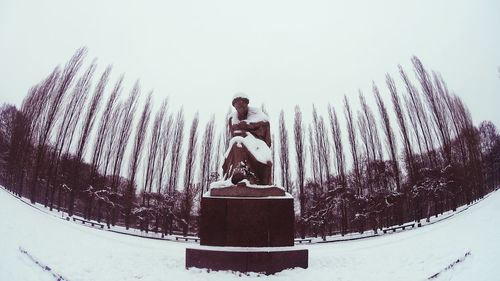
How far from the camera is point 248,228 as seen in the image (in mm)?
4258

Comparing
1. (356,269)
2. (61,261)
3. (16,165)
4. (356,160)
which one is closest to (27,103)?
(16,165)

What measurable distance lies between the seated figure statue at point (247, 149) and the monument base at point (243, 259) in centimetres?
119

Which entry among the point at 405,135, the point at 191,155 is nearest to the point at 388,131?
the point at 405,135

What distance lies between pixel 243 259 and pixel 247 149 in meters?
1.83

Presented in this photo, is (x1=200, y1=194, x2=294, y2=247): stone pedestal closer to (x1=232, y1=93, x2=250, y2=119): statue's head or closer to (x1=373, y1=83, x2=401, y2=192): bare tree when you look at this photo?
(x1=232, y1=93, x2=250, y2=119): statue's head

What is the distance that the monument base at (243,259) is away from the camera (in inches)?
152

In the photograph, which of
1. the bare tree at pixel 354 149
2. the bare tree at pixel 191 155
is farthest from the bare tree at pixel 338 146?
the bare tree at pixel 191 155

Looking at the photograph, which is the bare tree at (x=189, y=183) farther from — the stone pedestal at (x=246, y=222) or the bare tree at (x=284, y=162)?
the stone pedestal at (x=246, y=222)

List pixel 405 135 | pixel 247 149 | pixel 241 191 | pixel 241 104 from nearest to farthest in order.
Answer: pixel 241 191, pixel 247 149, pixel 241 104, pixel 405 135

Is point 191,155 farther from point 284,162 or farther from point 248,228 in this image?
point 248,228

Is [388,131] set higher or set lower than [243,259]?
higher

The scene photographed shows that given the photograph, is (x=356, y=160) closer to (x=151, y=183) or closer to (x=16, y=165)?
(x=151, y=183)

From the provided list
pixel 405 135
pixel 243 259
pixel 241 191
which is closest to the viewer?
pixel 243 259

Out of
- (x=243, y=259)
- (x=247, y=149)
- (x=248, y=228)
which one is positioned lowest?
(x=243, y=259)
